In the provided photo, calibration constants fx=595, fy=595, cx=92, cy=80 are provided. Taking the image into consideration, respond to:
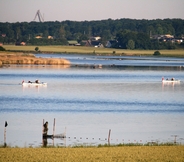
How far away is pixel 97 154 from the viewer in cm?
2442

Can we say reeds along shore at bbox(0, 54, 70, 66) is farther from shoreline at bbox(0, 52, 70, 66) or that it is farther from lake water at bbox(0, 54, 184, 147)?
lake water at bbox(0, 54, 184, 147)

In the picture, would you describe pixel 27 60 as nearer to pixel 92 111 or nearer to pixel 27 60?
pixel 27 60

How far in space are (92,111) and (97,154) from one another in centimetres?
2181

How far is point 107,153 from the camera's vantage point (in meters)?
24.7

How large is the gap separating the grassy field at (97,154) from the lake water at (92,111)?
4.26m

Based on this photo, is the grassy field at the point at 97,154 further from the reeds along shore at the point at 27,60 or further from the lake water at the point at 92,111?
the reeds along shore at the point at 27,60

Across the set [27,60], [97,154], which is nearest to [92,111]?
[97,154]

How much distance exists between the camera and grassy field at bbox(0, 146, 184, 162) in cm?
2297

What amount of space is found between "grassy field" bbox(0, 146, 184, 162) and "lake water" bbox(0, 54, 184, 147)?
4.26 metres

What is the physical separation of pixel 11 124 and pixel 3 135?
457 cm

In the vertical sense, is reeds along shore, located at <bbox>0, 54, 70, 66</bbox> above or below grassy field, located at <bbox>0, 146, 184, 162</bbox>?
below

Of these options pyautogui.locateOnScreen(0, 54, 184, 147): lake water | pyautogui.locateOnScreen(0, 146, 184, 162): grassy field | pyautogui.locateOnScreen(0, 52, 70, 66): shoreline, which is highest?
pyautogui.locateOnScreen(0, 146, 184, 162): grassy field

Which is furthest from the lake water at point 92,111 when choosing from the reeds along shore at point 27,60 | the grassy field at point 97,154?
the reeds along shore at point 27,60

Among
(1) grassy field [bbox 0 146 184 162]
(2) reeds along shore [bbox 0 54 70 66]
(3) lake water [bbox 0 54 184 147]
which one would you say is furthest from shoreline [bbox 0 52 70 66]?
(1) grassy field [bbox 0 146 184 162]
